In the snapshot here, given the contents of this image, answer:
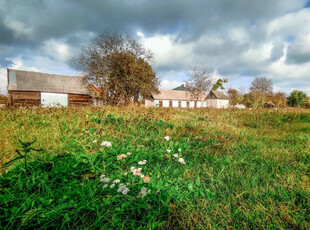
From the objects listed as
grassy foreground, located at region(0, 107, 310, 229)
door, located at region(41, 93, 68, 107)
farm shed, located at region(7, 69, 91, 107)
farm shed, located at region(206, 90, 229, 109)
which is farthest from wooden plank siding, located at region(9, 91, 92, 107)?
farm shed, located at region(206, 90, 229, 109)

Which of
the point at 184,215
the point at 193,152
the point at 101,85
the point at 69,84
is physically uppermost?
the point at 69,84

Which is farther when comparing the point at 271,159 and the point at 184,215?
the point at 271,159

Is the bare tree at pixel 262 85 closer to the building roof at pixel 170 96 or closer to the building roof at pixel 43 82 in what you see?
the building roof at pixel 170 96

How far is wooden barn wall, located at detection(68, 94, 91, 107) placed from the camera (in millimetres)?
28719

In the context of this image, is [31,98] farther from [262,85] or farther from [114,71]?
[262,85]

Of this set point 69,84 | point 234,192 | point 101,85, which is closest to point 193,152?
point 234,192

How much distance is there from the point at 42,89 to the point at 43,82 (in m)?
1.49

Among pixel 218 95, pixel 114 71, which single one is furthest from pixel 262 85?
pixel 114 71

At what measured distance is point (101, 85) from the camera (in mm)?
18484

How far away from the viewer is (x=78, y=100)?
29359mm

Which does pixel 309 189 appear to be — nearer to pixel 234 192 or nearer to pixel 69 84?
pixel 234 192

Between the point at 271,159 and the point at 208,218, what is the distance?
6.40 ft

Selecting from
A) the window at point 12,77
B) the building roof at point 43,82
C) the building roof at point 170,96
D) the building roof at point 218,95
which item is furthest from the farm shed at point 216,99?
the window at point 12,77

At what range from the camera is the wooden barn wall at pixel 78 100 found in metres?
28.7
